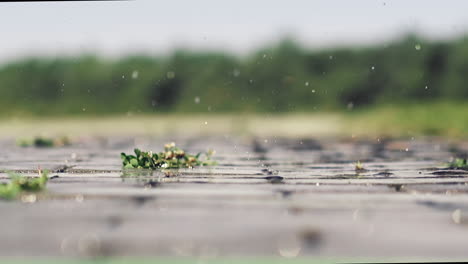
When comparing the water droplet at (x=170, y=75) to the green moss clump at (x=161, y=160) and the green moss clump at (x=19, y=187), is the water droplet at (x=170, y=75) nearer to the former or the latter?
the green moss clump at (x=161, y=160)

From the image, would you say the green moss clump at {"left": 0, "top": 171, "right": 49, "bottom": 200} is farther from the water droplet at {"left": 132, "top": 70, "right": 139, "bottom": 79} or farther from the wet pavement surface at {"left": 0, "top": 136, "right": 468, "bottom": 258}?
the water droplet at {"left": 132, "top": 70, "right": 139, "bottom": 79}

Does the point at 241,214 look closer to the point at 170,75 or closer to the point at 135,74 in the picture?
the point at 170,75

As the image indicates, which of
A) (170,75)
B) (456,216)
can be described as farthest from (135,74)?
(456,216)

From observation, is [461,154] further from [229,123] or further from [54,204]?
[229,123]

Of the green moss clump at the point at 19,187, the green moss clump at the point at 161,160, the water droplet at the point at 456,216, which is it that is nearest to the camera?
the water droplet at the point at 456,216

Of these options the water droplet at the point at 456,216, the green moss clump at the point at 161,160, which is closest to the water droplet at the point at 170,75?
the green moss clump at the point at 161,160

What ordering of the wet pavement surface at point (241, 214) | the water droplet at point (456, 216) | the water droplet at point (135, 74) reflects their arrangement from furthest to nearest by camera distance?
1. the water droplet at point (135, 74)
2. the water droplet at point (456, 216)
3. the wet pavement surface at point (241, 214)
